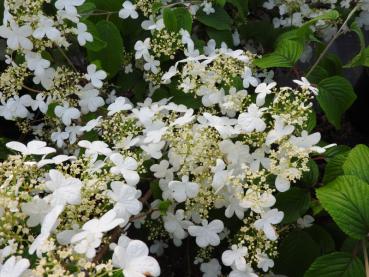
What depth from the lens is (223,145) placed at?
0.93 metres

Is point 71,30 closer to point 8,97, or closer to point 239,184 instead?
point 8,97

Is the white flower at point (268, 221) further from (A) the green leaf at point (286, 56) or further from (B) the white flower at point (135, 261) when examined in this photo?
(A) the green leaf at point (286, 56)

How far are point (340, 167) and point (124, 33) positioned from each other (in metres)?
0.74

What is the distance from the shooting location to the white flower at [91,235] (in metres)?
0.71

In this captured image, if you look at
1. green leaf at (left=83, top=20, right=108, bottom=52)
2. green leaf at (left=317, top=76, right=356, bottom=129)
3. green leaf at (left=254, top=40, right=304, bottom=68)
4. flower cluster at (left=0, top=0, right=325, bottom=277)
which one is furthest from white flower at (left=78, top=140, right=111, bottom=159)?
green leaf at (left=317, top=76, right=356, bottom=129)

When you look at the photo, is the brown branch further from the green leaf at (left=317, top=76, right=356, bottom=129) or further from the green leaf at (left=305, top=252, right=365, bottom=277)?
the green leaf at (left=317, top=76, right=356, bottom=129)

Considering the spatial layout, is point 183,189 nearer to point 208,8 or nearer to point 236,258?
point 236,258

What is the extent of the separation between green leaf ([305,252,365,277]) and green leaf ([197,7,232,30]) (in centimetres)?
71

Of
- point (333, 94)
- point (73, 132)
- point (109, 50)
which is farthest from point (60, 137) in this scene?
point (333, 94)

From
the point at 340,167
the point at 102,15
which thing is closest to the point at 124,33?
the point at 102,15

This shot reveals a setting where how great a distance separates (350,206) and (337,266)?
12cm

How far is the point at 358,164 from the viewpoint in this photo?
0.97 m

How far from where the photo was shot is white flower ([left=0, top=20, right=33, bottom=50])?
3.44 ft

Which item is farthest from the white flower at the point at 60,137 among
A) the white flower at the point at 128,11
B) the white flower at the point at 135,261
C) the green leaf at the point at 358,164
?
the green leaf at the point at 358,164
